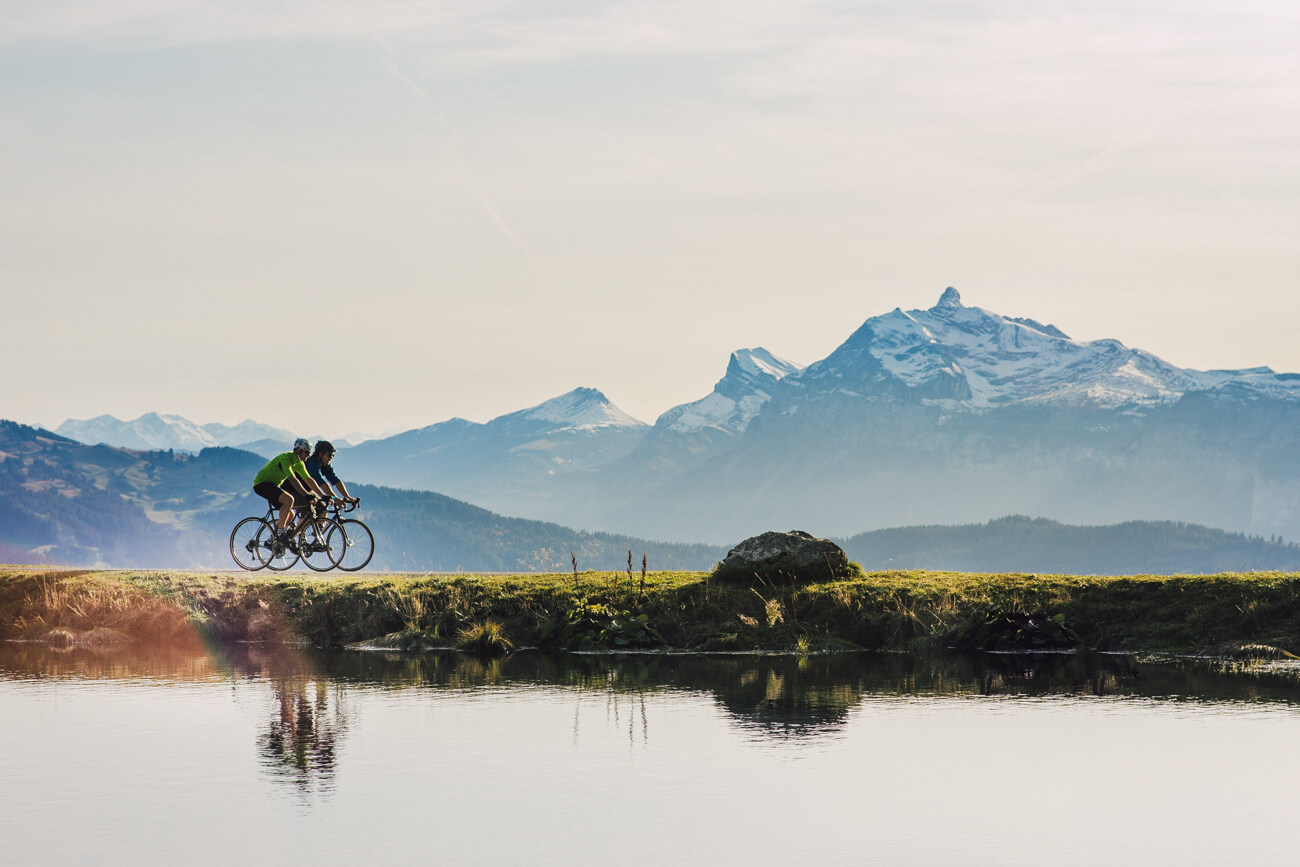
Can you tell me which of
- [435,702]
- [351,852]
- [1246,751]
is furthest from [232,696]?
[1246,751]

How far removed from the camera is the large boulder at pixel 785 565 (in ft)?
124

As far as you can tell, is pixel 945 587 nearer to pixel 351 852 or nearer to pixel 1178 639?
pixel 1178 639

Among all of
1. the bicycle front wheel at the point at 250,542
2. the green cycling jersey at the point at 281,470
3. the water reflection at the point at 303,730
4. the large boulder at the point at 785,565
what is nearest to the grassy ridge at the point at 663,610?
the large boulder at the point at 785,565

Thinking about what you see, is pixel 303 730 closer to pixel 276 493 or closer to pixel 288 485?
pixel 288 485

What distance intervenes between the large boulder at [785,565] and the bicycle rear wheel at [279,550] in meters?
11.9

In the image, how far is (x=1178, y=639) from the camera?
33.7 meters

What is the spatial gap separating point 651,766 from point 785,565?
1908cm

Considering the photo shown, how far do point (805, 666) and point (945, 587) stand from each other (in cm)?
705

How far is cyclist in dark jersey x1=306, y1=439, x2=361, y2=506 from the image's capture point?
3525 centimetres

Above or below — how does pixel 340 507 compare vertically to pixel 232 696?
above

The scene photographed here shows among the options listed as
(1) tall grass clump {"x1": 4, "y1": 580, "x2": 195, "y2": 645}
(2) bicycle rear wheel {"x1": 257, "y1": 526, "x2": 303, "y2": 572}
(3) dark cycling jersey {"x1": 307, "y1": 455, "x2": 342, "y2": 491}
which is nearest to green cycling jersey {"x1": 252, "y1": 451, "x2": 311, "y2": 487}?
(3) dark cycling jersey {"x1": 307, "y1": 455, "x2": 342, "y2": 491}

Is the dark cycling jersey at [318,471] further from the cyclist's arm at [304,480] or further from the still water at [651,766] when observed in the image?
the still water at [651,766]

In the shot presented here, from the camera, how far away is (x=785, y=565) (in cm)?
3781

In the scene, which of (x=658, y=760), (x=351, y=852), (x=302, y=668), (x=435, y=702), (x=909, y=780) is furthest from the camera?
(x=302, y=668)
